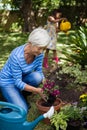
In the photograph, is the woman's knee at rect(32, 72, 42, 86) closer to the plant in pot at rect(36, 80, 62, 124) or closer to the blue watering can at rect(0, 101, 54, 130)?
the plant in pot at rect(36, 80, 62, 124)

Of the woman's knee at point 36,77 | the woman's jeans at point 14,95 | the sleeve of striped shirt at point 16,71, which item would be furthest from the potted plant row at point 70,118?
the woman's knee at point 36,77

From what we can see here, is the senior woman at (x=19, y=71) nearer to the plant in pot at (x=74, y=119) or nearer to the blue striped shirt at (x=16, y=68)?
the blue striped shirt at (x=16, y=68)

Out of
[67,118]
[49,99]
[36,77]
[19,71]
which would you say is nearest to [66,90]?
[36,77]

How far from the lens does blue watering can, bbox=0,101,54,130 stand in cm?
354

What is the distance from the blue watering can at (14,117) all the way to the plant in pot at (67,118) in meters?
0.36

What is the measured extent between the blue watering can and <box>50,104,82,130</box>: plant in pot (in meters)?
0.36

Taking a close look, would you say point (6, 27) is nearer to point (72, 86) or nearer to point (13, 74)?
point (72, 86)

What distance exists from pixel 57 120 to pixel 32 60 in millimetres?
941

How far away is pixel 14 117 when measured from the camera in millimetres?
3535

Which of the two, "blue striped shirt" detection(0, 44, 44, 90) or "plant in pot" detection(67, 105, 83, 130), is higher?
"blue striped shirt" detection(0, 44, 44, 90)

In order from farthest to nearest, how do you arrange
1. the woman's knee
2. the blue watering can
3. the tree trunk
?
the tree trunk < the woman's knee < the blue watering can

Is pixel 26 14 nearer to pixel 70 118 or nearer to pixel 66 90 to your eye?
pixel 66 90

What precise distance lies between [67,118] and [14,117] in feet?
2.54

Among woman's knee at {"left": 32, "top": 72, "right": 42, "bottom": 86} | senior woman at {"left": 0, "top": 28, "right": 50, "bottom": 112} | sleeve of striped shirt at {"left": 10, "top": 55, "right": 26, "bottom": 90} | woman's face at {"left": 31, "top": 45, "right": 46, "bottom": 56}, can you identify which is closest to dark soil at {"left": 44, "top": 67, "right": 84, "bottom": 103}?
woman's knee at {"left": 32, "top": 72, "right": 42, "bottom": 86}
